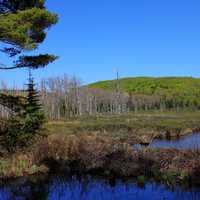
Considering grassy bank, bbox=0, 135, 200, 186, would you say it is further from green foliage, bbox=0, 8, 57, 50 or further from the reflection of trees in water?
green foliage, bbox=0, 8, 57, 50

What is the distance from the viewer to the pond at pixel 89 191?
33.4ft

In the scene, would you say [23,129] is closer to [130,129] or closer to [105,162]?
[105,162]

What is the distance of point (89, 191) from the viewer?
11094mm

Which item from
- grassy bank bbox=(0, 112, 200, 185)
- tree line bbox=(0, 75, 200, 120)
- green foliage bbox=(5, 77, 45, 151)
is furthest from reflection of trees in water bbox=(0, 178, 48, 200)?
tree line bbox=(0, 75, 200, 120)

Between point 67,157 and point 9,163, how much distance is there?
2312mm

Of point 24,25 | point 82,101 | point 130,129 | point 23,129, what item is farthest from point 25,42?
point 82,101

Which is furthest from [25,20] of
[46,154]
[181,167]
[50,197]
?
[181,167]

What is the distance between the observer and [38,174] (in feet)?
45.0

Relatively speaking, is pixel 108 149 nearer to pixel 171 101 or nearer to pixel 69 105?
pixel 69 105

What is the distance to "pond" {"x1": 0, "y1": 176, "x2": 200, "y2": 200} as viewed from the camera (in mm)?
10195

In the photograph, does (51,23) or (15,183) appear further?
(51,23)

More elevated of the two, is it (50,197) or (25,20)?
(25,20)

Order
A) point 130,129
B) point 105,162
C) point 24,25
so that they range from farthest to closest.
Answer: point 130,129 → point 105,162 → point 24,25

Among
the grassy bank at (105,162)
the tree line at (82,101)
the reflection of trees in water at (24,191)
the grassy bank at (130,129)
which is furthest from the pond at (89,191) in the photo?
the tree line at (82,101)
